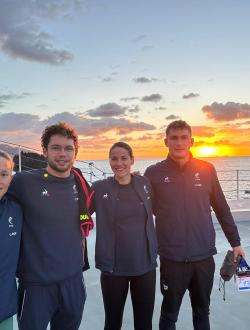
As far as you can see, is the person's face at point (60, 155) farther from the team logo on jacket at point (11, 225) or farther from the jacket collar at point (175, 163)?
the jacket collar at point (175, 163)

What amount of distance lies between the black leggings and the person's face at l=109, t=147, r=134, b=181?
2.38 feet

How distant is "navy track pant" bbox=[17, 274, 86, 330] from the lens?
2189mm

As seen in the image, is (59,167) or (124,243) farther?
(124,243)

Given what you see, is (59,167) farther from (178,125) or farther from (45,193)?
(178,125)

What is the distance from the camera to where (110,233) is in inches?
98.9

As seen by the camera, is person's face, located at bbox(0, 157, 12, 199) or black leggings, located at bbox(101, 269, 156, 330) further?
black leggings, located at bbox(101, 269, 156, 330)

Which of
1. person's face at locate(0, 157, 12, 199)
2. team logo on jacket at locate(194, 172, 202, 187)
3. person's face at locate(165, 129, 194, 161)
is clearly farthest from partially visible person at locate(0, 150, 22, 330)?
team logo on jacket at locate(194, 172, 202, 187)

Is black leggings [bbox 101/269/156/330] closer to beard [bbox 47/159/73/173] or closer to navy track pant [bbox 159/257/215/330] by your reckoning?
navy track pant [bbox 159/257/215/330]

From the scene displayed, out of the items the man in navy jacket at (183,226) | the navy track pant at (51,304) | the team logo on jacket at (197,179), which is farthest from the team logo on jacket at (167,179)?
the navy track pant at (51,304)

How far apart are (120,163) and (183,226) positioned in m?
0.70

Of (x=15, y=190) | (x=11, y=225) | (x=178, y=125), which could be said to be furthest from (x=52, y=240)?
(x=178, y=125)

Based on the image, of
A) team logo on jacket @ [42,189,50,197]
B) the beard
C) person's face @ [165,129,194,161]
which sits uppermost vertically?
person's face @ [165,129,194,161]

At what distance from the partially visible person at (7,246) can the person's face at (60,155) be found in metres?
0.29

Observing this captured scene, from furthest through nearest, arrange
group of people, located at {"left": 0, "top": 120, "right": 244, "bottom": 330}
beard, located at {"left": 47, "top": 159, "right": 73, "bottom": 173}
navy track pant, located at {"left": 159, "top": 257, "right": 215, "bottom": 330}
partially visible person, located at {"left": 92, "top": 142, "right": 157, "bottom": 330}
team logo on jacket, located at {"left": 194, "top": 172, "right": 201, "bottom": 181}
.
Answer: team logo on jacket, located at {"left": 194, "top": 172, "right": 201, "bottom": 181} < navy track pant, located at {"left": 159, "top": 257, "right": 215, "bottom": 330} < partially visible person, located at {"left": 92, "top": 142, "right": 157, "bottom": 330} < beard, located at {"left": 47, "top": 159, "right": 73, "bottom": 173} < group of people, located at {"left": 0, "top": 120, "right": 244, "bottom": 330}
